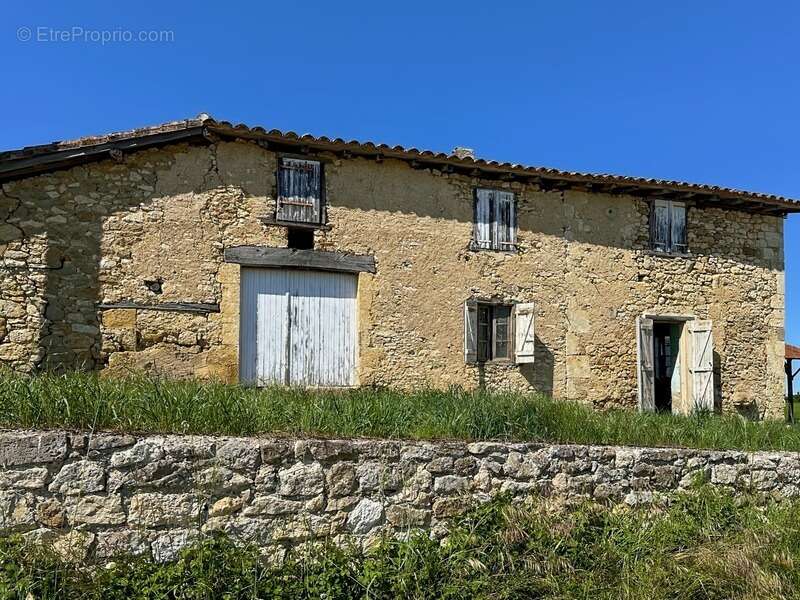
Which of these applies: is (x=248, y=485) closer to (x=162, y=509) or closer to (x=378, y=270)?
(x=162, y=509)

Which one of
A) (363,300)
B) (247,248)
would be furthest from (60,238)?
(363,300)

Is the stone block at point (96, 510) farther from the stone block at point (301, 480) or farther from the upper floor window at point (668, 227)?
the upper floor window at point (668, 227)

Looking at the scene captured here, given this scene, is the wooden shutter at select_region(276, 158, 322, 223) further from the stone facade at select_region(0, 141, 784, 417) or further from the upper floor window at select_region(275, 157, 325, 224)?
the stone facade at select_region(0, 141, 784, 417)

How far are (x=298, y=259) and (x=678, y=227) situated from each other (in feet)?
22.6

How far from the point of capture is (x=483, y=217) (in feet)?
36.2

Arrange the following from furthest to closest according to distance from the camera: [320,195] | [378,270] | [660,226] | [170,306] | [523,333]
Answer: [660,226]
[523,333]
[378,270]
[320,195]
[170,306]

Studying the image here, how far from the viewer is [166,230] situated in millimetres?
9336

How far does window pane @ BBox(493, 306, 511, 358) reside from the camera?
11133mm

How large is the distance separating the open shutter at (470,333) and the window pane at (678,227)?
412 centimetres

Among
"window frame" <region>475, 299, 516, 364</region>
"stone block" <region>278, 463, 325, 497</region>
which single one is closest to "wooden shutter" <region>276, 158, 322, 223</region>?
"window frame" <region>475, 299, 516, 364</region>

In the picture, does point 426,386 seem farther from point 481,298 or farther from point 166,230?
point 166,230

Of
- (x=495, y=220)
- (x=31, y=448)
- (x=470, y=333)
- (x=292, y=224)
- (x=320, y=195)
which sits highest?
(x=320, y=195)

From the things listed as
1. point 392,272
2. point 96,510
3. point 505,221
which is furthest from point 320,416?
point 505,221

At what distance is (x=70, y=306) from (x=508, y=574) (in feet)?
21.6
